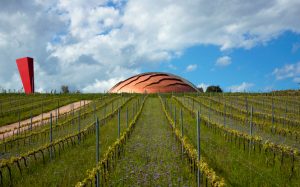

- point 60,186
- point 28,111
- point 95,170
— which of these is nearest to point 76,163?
point 60,186

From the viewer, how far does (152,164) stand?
10203 millimetres

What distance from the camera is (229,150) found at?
498 inches

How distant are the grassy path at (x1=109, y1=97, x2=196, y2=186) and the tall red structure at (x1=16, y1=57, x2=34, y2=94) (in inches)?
1580

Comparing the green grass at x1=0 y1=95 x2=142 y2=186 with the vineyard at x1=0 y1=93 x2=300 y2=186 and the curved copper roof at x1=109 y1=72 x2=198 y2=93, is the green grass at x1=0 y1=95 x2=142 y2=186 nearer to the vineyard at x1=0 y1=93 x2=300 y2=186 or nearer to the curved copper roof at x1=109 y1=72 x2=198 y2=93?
the vineyard at x1=0 y1=93 x2=300 y2=186

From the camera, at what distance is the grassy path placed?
338 inches

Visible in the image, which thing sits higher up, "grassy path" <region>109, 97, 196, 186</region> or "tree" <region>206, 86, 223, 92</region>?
"tree" <region>206, 86, 223, 92</region>

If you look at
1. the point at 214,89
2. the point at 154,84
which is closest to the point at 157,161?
the point at 154,84

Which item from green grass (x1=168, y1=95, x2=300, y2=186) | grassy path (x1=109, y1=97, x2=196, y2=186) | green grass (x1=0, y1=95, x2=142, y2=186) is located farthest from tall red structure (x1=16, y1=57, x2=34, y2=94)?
green grass (x1=168, y1=95, x2=300, y2=186)

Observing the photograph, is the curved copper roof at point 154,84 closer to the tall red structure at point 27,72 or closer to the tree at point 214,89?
the tree at point 214,89

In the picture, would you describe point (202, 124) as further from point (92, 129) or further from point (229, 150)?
point (229, 150)

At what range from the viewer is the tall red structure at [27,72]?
51.4 meters

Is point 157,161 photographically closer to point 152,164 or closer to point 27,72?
point 152,164

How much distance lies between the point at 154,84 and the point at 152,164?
62.9 m

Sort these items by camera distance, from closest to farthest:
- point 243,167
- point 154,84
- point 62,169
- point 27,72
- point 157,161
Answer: point 243,167, point 62,169, point 157,161, point 27,72, point 154,84
